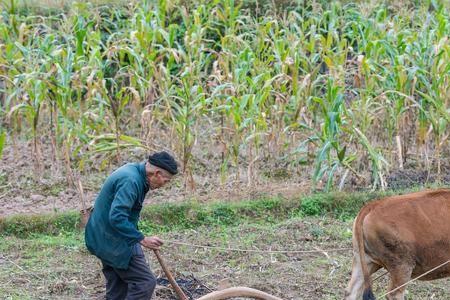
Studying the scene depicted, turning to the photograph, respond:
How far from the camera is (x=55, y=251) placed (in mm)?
10375

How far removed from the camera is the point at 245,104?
12.0 m

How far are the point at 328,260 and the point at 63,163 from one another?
14.6ft

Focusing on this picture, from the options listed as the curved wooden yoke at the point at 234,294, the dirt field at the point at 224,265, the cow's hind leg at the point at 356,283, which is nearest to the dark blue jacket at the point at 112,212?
the curved wooden yoke at the point at 234,294

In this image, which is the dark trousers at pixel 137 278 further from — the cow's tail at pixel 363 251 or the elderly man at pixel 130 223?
the cow's tail at pixel 363 251

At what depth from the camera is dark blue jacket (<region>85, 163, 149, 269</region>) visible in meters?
7.52

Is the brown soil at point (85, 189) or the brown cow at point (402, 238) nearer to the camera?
the brown cow at point (402, 238)

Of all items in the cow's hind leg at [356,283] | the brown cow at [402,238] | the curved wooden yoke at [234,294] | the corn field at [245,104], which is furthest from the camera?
the corn field at [245,104]

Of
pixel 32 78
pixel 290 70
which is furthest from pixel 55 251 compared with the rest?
pixel 290 70

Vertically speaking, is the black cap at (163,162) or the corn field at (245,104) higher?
the black cap at (163,162)

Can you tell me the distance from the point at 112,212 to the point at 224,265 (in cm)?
272

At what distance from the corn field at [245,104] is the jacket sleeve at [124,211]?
14.0 ft

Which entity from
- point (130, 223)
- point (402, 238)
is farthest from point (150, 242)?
point (402, 238)

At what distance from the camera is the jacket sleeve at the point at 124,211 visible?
24.4ft

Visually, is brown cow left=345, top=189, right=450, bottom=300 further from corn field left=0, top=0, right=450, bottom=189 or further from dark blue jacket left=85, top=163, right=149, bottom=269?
corn field left=0, top=0, right=450, bottom=189
